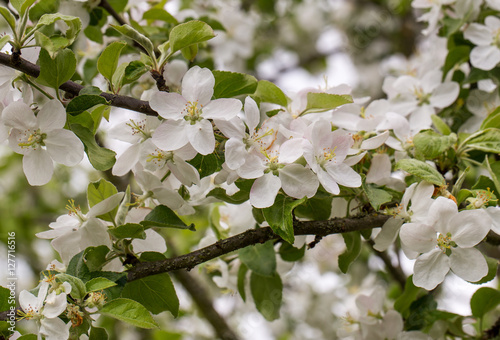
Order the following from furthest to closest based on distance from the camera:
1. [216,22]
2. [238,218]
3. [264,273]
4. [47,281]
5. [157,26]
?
[216,22] < [157,26] < [238,218] < [264,273] < [47,281]

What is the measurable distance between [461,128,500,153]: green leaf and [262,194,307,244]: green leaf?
0.44 metres

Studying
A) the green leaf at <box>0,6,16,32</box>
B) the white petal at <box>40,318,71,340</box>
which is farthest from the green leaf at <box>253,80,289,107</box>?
the white petal at <box>40,318,71,340</box>

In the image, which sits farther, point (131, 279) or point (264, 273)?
point (264, 273)

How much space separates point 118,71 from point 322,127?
42 centimetres

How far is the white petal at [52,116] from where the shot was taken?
3.22 feet

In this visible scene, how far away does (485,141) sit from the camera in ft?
3.77

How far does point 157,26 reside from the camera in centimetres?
158

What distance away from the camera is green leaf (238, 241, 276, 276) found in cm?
124

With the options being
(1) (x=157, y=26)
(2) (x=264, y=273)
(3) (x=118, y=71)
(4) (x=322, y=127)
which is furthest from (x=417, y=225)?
(1) (x=157, y=26)

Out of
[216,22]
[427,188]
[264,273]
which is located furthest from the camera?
[216,22]

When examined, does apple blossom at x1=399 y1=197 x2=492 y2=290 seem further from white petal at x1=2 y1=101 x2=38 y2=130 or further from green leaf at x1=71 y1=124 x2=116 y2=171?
white petal at x1=2 y1=101 x2=38 y2=130

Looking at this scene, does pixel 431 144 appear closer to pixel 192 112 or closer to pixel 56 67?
pixel 192 112

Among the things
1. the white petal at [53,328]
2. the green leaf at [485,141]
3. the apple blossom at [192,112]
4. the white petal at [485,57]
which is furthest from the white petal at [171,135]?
the white petal at [485,57]

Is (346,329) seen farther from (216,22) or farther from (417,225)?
(216,22)
